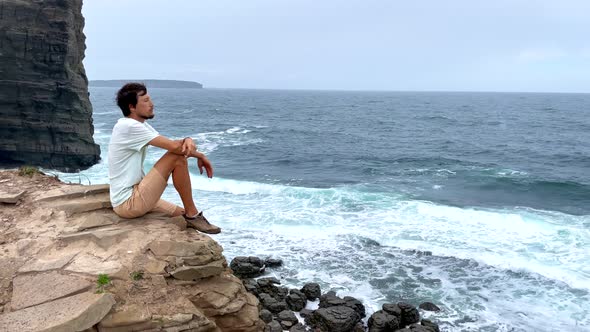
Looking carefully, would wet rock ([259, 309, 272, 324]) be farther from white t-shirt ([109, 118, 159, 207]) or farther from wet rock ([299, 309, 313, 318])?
white t-shirt ([109, 118, 159, 207])

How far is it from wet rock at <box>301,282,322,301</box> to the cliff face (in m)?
24.1

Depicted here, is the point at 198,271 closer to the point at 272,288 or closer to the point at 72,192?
the point at 72,192

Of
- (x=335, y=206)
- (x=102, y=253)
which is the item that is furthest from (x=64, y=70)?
(x=102, y=253)

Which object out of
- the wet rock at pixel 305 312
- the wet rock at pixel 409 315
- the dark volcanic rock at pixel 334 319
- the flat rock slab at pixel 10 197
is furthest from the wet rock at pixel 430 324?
the flat rock slab at pixel 10 197

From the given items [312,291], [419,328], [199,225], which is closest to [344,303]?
[312,291]

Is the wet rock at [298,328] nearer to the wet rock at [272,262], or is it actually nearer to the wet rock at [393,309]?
the wet rock at [393,309]

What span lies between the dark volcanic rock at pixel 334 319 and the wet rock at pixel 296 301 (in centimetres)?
61

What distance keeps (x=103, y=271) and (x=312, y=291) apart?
9.68 metres

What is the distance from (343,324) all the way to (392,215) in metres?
10.1

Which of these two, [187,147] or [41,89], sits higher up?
[41,89]

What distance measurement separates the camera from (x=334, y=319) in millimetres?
12477

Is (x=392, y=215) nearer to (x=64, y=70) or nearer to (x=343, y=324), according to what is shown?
(x=343, y=324)

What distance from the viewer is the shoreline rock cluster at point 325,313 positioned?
12523 mm

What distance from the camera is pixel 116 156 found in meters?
5.88
